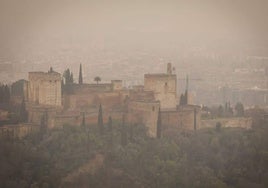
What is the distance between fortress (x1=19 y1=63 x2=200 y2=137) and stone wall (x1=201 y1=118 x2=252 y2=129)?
585 mm

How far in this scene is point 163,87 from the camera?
827 inches

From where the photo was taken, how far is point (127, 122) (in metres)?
19.5

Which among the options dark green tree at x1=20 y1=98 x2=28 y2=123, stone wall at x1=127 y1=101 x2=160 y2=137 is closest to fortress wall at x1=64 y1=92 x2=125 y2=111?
stone wall at x1=127 y1=101 x2=160 y2=137

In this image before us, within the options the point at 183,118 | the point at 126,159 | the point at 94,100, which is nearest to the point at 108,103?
the point at 94,100

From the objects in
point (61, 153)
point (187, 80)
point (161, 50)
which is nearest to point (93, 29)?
point (161, 50)

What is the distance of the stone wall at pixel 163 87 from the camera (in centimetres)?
2083

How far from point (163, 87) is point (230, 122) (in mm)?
2981

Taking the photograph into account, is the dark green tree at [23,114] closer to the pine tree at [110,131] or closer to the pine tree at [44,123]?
the pine tree at [44,123]

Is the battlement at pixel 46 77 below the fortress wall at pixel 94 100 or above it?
above

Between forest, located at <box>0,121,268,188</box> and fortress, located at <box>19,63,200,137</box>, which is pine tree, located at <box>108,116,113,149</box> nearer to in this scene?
forest, located at <box>0,121,268,188</box>

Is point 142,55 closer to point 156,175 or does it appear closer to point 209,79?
point 209,79

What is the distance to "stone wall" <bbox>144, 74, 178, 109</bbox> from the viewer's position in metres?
20.8

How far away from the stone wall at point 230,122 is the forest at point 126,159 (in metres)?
1.56

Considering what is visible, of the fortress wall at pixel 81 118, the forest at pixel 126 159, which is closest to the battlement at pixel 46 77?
the fortress wall at pixel 81 118
